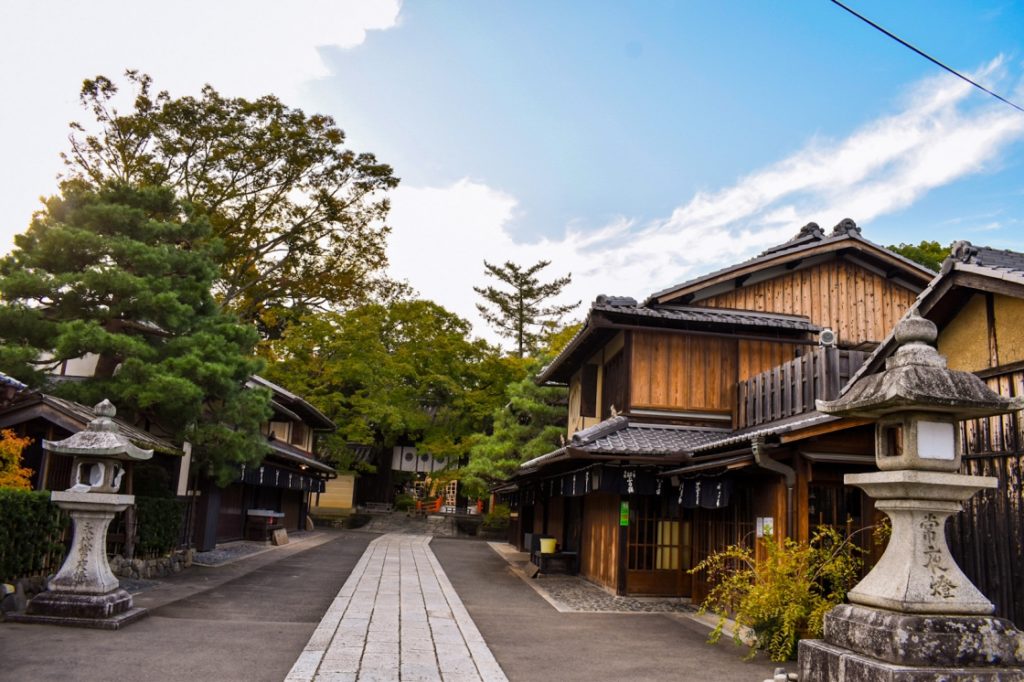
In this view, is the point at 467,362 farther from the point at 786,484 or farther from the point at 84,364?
the point at 786,484

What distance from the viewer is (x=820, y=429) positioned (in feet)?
30.5

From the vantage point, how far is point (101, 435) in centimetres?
1123

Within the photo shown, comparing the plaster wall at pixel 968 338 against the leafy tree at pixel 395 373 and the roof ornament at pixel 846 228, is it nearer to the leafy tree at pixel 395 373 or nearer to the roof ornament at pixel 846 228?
the roof ornament at pixel 846 228

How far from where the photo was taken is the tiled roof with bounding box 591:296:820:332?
15898 millimetres

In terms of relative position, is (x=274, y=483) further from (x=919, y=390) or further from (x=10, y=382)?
(x=919, y=390)

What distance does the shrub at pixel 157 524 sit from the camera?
15.1 meters

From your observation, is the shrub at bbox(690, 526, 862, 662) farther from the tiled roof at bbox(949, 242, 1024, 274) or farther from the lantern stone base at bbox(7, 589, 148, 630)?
the lantern stone base at bbox(7, 589, 148, 630)

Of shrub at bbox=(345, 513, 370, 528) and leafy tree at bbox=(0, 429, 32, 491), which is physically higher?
leafy tree at bbox=(0, 429, 32, 491)

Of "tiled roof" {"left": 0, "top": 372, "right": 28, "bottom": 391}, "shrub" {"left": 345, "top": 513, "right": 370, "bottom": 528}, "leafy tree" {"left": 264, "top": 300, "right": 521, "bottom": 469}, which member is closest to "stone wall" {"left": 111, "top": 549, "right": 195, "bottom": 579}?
"tiled roof" {"left": 0, "top": 372, "right": 28, "bottom": 391}

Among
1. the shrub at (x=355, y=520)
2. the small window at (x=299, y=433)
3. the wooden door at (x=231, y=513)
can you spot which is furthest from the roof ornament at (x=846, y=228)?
the shrub at (x=355, y=520)

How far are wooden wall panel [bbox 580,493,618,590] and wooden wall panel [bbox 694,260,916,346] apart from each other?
5.81 m

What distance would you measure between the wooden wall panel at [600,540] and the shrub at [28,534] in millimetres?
10382

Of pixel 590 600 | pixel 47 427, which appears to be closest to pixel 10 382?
pixel 47 427

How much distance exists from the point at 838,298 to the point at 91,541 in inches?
659
